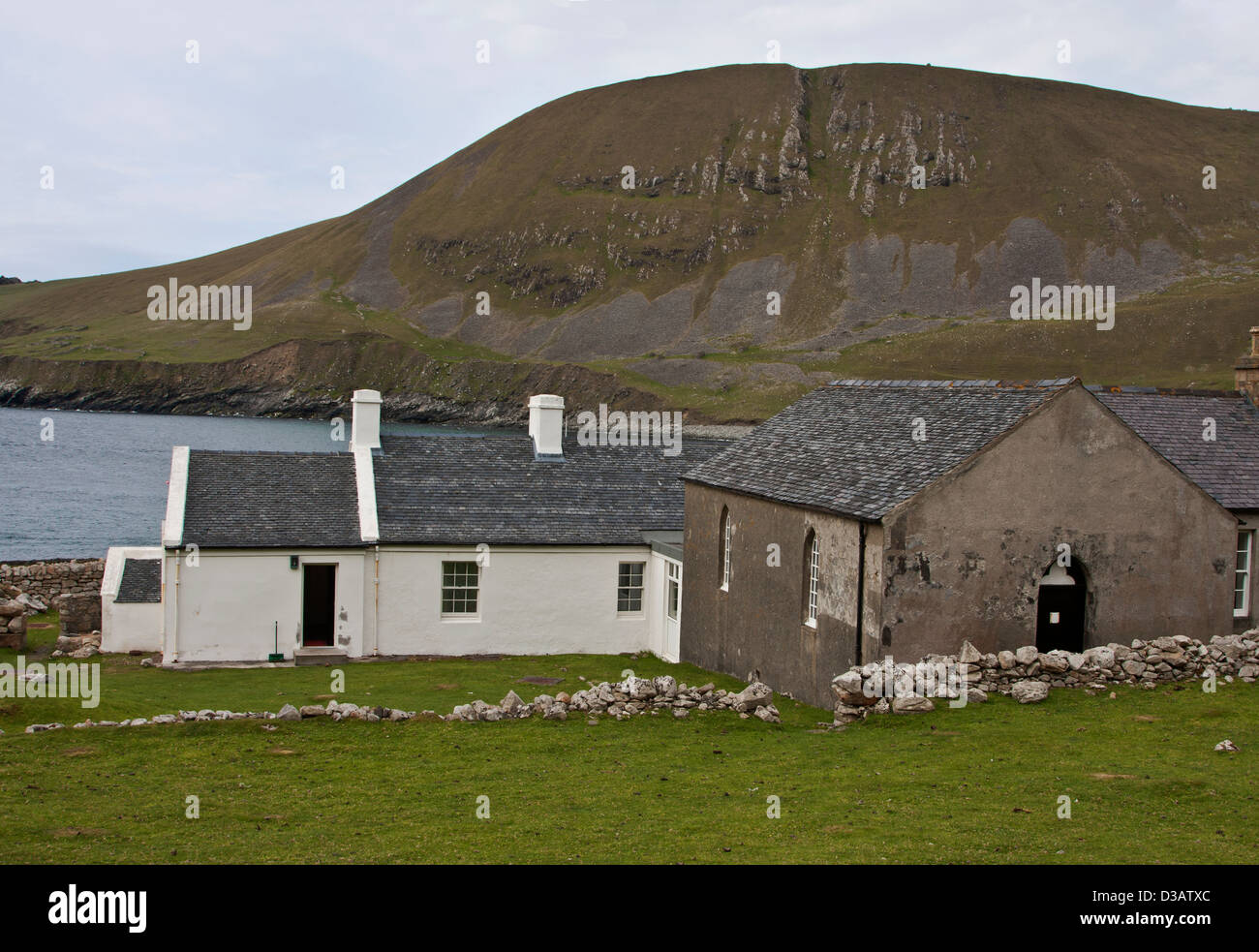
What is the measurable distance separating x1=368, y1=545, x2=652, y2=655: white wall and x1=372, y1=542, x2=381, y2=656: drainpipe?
0.32ft

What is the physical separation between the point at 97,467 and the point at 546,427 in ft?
301

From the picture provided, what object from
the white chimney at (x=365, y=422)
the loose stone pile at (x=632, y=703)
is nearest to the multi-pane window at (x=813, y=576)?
the loose stone pile at (x=632, y=703)

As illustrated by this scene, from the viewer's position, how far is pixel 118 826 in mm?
12375

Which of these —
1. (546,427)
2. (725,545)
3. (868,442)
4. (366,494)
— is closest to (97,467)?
(546,427)

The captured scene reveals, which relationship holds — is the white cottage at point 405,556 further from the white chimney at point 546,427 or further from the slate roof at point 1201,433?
the slate roof at point 1201,433

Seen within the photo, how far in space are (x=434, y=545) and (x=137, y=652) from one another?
9.49 metres

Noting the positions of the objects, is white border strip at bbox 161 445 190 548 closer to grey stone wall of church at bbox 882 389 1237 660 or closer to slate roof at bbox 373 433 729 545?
slate roof at bbox 373 433 729 545

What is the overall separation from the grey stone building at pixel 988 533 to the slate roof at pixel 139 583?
59.8ft

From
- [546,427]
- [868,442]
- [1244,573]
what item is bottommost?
[1244,573]

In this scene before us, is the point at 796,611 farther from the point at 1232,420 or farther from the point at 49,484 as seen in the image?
the point at 49,484

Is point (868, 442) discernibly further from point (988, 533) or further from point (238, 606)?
point (238, 606)

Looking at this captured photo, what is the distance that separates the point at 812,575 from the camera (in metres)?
23.5

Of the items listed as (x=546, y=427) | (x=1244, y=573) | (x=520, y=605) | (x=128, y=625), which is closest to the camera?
(x=1244, y=573)

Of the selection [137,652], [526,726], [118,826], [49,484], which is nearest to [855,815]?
[526,726]
